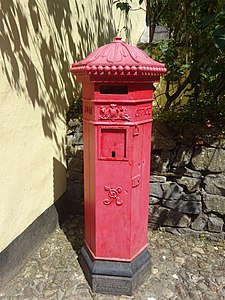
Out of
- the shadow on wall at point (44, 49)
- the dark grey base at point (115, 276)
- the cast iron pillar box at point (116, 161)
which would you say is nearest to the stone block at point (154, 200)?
the cast iron pillar box at point (116, 161)

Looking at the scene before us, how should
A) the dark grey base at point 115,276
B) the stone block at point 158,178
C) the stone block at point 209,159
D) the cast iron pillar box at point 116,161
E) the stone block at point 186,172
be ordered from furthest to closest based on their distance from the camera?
the stone block at point 158,178 < the stone block at point 186,172 < the stone block at point 209,159 < the dark grey base at point 115,276 < the cast iron pillar box at point 116,161

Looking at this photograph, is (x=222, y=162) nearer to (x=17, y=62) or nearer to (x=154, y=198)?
(x=154, y=198)

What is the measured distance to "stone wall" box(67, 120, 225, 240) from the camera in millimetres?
2979

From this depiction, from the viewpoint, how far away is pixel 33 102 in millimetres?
2709

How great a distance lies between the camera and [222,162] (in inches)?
116

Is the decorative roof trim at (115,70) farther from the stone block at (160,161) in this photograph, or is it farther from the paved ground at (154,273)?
the paved ground at (154,273)

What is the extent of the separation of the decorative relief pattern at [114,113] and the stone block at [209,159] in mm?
1208

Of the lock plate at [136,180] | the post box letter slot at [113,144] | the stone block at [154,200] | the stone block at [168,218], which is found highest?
the post box letter slot at [113,144]

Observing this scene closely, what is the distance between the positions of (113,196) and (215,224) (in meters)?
1.41

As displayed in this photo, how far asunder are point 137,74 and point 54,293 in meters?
1.86

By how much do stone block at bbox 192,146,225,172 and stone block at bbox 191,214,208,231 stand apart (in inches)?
20.9

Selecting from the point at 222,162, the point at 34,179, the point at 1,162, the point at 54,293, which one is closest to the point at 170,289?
the point at 54,293

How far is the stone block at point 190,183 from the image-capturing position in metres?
3.07

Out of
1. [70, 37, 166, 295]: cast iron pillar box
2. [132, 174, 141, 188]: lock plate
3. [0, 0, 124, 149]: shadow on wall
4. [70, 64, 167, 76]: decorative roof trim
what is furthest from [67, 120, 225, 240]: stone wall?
[70, 64, 167, 76]: decorative roof trim
